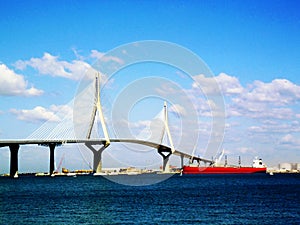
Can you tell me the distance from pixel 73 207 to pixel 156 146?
7942 centimetres

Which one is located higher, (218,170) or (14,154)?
(14,154)

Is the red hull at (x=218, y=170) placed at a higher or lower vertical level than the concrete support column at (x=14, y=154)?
lower

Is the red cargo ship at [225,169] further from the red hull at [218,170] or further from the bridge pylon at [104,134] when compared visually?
the bridge pylon at [104,134]

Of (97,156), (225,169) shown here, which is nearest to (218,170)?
(225,169)

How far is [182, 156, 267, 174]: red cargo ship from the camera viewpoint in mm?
156625

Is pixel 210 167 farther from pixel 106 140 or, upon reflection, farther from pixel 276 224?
pixel 276 224

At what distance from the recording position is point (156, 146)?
120m

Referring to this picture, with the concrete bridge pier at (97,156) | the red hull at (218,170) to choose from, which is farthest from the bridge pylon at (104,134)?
the red hull at (218,170)

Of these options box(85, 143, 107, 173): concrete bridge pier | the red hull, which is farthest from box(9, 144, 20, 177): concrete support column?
the red hull

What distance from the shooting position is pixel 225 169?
514 ft

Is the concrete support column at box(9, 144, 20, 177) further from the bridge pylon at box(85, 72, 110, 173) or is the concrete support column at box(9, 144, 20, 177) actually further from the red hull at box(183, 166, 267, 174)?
the red hull at box(183, 166, 267, 174)

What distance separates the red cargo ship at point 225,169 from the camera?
156625mm

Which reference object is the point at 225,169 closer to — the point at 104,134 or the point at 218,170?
the point at 218,170

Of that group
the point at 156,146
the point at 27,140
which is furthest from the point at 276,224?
the point at 156,146
